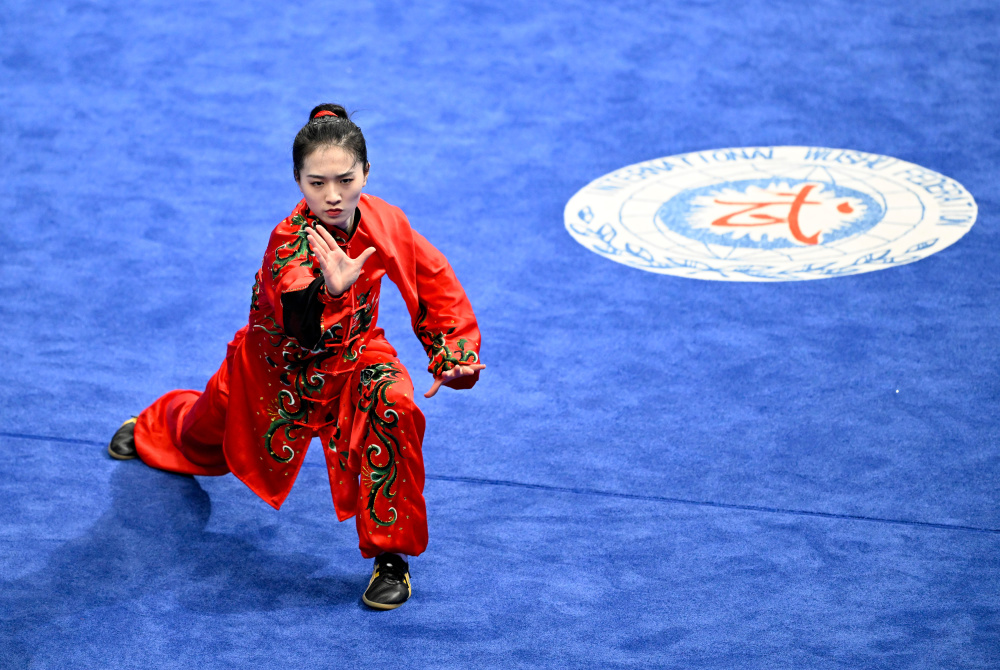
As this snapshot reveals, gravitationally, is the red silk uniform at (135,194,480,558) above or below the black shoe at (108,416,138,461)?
above

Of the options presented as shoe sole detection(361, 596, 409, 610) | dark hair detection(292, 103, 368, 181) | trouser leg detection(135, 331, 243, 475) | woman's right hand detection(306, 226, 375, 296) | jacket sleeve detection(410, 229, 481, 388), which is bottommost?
shoe sole detection(361, 596, 409, 610)

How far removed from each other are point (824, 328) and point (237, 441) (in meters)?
1.70

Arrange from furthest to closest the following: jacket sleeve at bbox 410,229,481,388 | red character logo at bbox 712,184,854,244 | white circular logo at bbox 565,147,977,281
A: 1. red character logo at bbox 712,184,854,244
2. white circular logo at bbox 565,147,977,281
3. jacket sleeve at bbox 410,229,481,388

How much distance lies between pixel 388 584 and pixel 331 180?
79 centimetres

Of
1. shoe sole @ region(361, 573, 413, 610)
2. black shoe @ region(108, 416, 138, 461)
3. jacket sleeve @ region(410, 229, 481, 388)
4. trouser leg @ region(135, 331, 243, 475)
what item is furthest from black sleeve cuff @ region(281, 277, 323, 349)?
black shoe @ region(108, 416, 138, 461)

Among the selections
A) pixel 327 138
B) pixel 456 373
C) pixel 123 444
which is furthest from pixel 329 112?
pixel 123 444

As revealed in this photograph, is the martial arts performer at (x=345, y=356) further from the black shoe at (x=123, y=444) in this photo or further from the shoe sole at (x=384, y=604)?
the black shoe at (x=123, y=444)

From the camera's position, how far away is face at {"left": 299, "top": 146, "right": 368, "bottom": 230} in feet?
7.87

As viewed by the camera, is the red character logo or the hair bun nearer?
the hair bun

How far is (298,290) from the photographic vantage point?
7.66ft

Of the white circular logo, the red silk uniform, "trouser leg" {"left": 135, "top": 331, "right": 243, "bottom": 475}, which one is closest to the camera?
the red silk uniform

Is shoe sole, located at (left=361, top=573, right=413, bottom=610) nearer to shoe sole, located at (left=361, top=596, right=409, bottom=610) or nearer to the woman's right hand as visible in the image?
shoe sole, located at (left=361, top=596, right=409, bottom=610)

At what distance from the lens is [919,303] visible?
145 inches

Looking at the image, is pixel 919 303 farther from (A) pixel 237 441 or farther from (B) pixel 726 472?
(A) pixel 237 441
